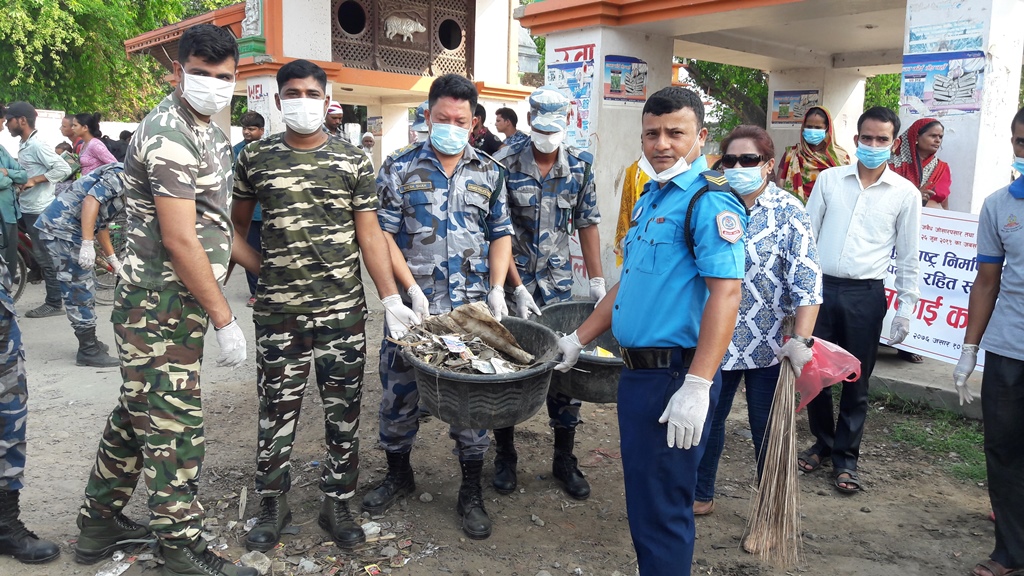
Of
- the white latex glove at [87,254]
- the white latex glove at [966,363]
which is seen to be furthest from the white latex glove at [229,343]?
the white latex glove at [87,254]

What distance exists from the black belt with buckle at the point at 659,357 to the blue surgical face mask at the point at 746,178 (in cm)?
120

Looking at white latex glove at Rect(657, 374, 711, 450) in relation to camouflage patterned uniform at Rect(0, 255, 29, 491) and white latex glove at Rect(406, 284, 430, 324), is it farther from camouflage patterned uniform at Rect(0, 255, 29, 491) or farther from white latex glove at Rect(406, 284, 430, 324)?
camouflage patterned uniform at Rect(0, 255, 29, 491)

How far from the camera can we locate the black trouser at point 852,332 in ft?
12.7

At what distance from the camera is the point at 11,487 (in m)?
3.02

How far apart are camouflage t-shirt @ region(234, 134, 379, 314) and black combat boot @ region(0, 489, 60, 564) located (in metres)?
1.31

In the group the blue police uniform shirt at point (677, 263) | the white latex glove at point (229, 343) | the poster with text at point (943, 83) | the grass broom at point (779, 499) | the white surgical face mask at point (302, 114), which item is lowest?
the grass broom at point (779, 499)

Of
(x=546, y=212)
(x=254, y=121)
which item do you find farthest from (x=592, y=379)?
(x=254, y=121)

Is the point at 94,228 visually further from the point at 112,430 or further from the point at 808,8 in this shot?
the point at 808,8

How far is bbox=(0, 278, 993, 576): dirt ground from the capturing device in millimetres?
3168

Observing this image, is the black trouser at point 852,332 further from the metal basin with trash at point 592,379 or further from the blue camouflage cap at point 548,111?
the blue camouflage cap at point 548,111

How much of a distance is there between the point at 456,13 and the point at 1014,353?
10.4 meters

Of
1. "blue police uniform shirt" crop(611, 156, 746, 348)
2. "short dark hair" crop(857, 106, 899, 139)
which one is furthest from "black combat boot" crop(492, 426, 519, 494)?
"short dark hair" crop(857, 106, 899, 139)

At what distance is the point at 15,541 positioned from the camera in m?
3.01

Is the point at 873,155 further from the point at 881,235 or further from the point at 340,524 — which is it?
the point at 340,524
